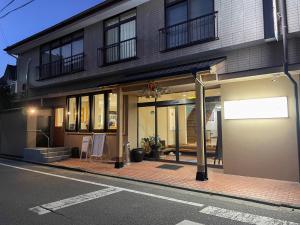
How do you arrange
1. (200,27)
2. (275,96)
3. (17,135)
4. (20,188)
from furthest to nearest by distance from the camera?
(17,135) → (200,27) → (275,96) → (20,188)

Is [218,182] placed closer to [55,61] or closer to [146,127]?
[146,127]

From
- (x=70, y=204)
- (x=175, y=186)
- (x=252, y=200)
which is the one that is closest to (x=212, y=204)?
(x=252, y=200)

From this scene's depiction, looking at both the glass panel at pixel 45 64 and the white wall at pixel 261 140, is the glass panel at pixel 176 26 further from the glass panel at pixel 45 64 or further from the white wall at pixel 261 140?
the glass panel at pixel 45 64

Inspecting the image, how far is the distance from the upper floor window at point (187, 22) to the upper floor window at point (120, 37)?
181 centimetres

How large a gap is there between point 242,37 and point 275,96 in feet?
7.04

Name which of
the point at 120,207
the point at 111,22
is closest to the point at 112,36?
the point at 111,22

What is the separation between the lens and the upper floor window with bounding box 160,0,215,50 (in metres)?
9.42

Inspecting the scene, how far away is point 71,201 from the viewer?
6.06 metres

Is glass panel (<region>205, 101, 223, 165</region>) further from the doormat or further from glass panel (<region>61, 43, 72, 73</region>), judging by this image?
glass panel (<region>61, 43, 72, 73</region>)

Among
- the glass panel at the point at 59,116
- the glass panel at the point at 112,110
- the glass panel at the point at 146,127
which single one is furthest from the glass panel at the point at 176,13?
the glass panel at the point at 59,116

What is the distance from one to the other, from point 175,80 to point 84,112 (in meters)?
Result: 6.52

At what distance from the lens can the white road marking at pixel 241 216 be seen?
4797mm

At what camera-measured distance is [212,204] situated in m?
5.87

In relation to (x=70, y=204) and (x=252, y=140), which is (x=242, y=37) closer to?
(x=252, y=140)
